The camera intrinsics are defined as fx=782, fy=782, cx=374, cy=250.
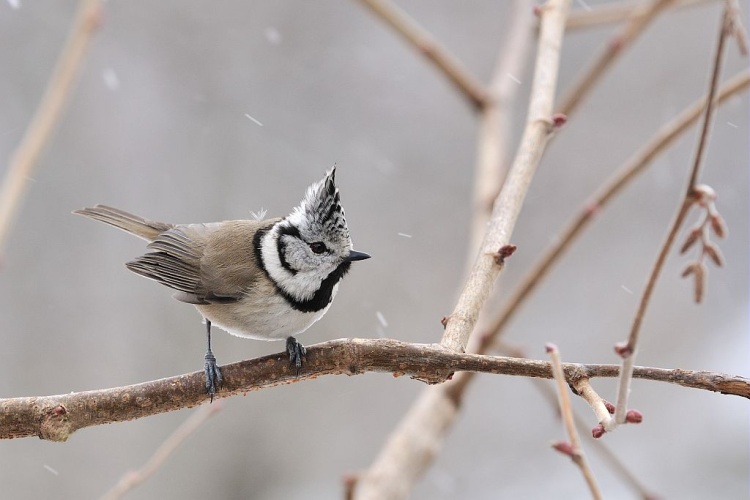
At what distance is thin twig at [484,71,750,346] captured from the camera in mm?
2203

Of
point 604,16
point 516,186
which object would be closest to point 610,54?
point 604,16

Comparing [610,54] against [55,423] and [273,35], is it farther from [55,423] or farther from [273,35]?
[273,35]

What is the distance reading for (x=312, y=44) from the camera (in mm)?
6262

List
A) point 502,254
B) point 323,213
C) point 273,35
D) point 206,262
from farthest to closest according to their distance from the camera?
point 273,35 → point 206,262 → point 323,213 → point 502,254

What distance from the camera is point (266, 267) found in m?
2.46

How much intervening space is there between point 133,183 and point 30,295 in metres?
0.98

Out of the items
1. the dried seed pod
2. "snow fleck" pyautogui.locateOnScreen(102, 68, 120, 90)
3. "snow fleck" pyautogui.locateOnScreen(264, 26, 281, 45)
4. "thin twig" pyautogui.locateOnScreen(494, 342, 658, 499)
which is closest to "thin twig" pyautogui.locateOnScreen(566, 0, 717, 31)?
"thin twig" pyautogui.locateOnScreen(494, 342, 658, 499)

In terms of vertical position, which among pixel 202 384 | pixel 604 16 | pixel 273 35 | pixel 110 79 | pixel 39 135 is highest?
pixel 273 35

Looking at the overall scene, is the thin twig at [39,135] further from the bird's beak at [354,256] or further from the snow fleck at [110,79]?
the snow fleck at [110,79]

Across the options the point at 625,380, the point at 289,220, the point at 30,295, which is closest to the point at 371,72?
the point at 30,295

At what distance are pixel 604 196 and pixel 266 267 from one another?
106 cm

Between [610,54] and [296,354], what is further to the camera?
[610,54]

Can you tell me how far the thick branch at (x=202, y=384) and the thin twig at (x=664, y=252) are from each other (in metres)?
0.32

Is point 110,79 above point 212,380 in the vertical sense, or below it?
above
